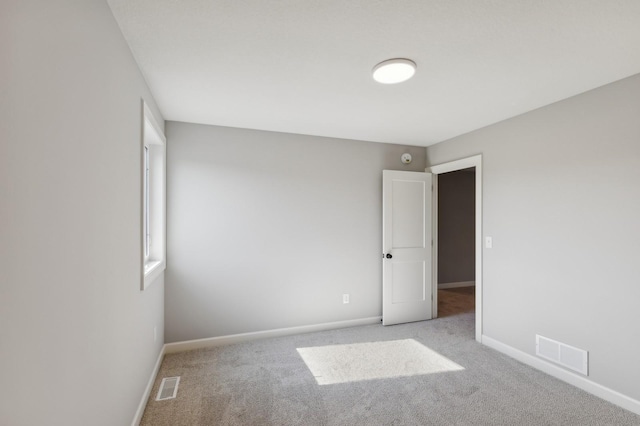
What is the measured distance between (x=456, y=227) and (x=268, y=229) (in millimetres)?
4418

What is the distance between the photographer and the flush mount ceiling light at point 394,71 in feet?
6.63

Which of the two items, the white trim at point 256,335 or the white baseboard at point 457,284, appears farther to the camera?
the white baseboard at point 457,284

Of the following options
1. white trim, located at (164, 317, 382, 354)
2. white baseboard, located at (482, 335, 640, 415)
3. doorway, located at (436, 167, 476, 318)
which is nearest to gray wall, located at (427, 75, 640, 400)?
white baseboard, located at (482, 335, 640, 415)

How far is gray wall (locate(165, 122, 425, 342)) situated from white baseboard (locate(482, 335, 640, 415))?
1.46 meters

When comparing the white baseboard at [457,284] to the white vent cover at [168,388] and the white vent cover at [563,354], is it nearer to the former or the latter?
the white vent cover at [563,354]

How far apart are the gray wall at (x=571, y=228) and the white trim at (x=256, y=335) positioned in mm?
1511

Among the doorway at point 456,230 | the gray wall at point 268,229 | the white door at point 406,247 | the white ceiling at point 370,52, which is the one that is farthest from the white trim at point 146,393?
the doorway at point 456,230

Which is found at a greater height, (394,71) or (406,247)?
(394,71)

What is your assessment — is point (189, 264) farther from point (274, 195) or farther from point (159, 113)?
point (159, 113)

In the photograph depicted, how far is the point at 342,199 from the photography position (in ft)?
13.0

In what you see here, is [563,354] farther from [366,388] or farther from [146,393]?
[146,393]

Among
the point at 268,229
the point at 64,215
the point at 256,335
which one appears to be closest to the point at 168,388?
the point at 256,335

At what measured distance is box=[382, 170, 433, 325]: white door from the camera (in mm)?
4031

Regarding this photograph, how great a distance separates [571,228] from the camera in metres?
2.61
